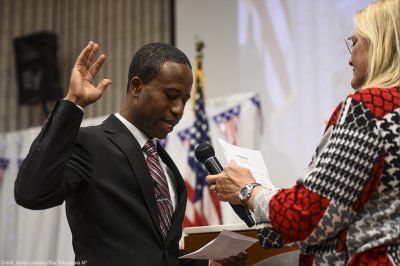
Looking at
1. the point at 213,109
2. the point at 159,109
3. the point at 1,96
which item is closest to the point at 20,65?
the point at 1,96

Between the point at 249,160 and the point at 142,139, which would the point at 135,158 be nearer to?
the point at 142,139

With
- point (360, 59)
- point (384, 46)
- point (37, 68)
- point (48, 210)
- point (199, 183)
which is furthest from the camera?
point (37, 68)

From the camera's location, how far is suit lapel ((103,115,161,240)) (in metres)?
2.03

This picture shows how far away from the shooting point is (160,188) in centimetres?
217

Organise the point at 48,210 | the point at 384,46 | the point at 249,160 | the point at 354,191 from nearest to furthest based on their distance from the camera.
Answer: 1. the point at 354,191
2. the point at 384,46
3. the point at 249,160
4. the point at 48,210

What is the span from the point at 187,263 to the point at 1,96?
537cm

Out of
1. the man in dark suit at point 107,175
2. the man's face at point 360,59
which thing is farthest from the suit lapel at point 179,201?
the man's face at point 360,59

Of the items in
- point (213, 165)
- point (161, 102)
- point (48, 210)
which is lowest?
point (48, 210)

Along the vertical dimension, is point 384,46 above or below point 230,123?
above

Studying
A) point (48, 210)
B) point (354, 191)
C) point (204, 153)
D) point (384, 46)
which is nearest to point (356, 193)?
point (354, 191)

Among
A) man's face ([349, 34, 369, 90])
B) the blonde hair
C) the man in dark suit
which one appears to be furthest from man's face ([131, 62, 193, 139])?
the blonde hair

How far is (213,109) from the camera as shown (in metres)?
5.40

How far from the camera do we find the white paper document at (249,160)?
72.4 inches

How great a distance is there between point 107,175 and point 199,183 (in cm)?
297
